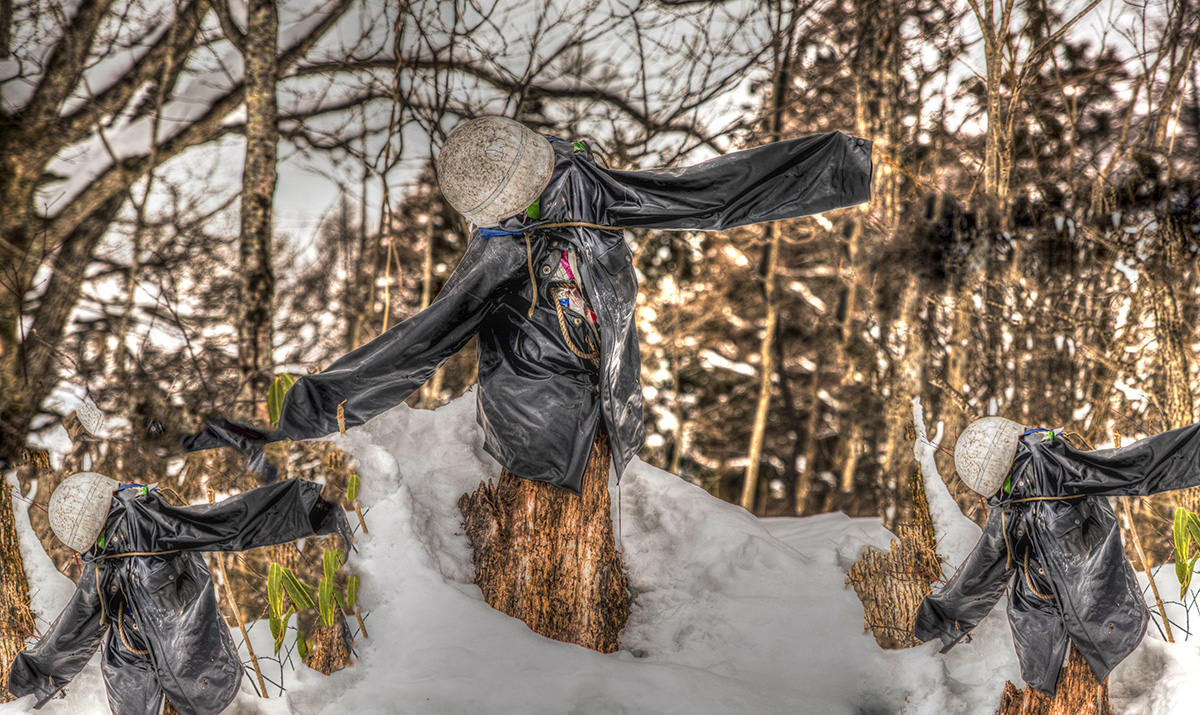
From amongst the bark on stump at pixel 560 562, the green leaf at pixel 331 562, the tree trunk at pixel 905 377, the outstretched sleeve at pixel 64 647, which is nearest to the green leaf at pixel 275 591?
the green leaf at pixel 331 562

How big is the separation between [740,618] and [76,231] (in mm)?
8175

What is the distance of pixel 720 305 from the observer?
1195 centimetres

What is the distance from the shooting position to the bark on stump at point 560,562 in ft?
10.6

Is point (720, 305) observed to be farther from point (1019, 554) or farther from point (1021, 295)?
point (1019, 554)

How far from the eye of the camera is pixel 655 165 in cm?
718

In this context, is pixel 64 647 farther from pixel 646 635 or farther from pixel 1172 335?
pixel 1172 335

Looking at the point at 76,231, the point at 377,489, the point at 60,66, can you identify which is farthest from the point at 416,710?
the point at 76,231

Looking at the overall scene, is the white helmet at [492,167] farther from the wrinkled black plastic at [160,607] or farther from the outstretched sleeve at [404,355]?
the wrinkled black plastic at [160,607]

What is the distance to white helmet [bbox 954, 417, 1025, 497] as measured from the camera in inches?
106

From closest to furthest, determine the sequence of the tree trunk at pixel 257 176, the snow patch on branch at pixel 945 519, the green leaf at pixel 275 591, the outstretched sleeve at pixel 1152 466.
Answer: the outstretched sleeve at pixel 1152 466
the green leaf at pixel 275 591
the snow patch on branch at pixel 945 519
the tree trunk at pixel 257 176

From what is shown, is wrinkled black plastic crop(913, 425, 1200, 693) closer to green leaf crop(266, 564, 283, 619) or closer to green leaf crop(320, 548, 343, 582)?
green leaf crop(320, 548, 343, 582)

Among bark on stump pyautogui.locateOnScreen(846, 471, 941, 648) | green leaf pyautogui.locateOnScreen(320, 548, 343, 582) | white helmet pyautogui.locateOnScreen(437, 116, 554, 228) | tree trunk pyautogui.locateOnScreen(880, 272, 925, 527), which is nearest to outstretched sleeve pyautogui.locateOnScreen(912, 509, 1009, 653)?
bark on stump pyautogui.locateOnScreen(846, 471, 941, 648)

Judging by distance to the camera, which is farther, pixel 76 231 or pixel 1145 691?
pixel 76 231

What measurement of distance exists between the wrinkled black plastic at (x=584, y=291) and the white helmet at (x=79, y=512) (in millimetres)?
739
